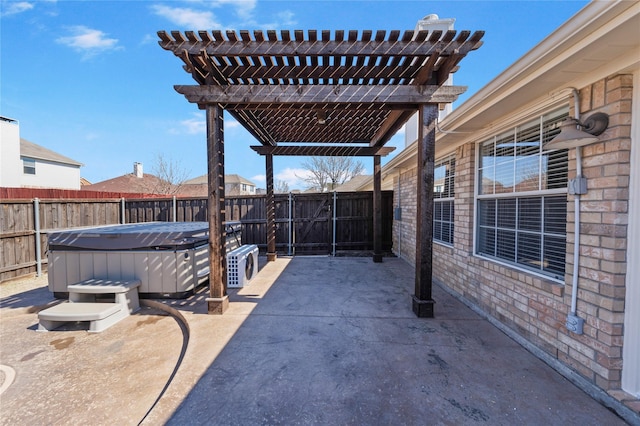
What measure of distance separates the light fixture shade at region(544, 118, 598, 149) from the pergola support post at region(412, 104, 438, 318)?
50.8 inches

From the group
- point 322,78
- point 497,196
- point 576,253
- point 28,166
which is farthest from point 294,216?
point 28,166

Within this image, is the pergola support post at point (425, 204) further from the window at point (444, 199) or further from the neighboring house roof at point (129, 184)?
the neighboring house roof at point (129, 184)

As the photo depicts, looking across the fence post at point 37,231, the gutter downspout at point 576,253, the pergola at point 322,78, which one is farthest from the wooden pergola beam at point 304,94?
the fence post at point 37,231

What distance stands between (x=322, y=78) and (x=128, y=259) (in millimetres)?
3908

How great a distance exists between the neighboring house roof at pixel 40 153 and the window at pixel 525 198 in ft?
71.6

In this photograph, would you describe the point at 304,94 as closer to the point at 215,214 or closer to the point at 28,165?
the point at 215,214

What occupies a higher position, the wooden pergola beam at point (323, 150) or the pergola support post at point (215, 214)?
the wooden pergola beam at point (323, 150)

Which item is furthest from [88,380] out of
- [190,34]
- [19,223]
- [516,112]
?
[19,223]

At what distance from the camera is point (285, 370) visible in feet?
7.45

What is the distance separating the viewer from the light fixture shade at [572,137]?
6.36 feet

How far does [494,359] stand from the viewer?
7.95ft

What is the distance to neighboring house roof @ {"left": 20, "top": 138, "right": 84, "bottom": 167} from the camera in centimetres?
1498

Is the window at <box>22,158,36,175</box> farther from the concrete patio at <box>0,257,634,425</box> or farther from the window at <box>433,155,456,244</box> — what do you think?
the window at <box>433,155,456,244</box>

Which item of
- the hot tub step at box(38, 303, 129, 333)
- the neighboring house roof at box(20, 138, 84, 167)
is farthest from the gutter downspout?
the neighboring house roof at box(20, 138, 84, 167)
